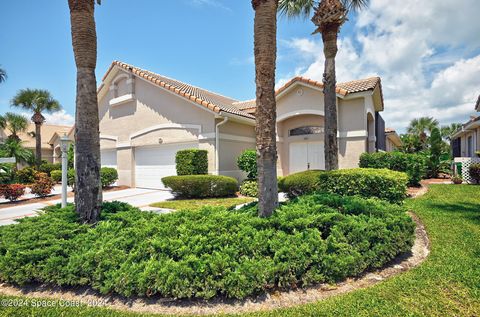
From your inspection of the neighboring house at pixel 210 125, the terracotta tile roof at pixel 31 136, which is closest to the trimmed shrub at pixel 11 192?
the neighboring house at pixel 210 125

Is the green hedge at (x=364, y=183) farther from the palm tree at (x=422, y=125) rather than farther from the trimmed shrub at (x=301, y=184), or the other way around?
the palm tree at (x=422, y=125)

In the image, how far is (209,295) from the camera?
3.19 metres

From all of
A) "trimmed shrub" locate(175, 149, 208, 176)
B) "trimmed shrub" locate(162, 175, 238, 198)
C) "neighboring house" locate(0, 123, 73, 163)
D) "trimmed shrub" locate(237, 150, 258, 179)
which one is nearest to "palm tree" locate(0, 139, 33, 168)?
"neighboring house" locate(0, 123, 73, 163)

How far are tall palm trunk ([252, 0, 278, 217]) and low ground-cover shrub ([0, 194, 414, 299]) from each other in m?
0.52

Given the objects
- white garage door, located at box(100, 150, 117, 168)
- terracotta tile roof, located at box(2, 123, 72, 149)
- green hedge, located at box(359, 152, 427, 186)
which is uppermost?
terracotta tile roof, located at box(2, 123, 72, 149)

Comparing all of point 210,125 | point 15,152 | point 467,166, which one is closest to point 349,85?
point 467,166

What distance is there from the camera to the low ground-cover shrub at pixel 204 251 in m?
3.32

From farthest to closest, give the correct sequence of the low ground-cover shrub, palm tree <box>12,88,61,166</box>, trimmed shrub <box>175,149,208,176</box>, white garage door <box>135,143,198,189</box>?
palm tree <box>12,88,61,166</box> → white garage door <box>135,143,198,189</box> → trimmed shrub <box>175,149,208,176</box> → the low ground-cover shrub

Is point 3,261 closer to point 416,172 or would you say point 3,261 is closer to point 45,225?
point 45,225

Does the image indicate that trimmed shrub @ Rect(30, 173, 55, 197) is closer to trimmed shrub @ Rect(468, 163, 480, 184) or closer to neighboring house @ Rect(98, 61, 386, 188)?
neighboring house @ Rect(98, 61, 386, 188)

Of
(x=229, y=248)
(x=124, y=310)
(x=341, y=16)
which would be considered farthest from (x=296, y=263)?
(x=341, y=16)

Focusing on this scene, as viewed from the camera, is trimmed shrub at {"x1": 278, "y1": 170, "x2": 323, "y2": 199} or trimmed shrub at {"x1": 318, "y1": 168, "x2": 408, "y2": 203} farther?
trimmed shrub at {"x1": 278, "y1": 170, "x2": 323, "y2": 199}

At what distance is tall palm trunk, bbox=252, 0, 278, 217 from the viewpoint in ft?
15.3

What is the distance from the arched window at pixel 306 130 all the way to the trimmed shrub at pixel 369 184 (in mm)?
6727
